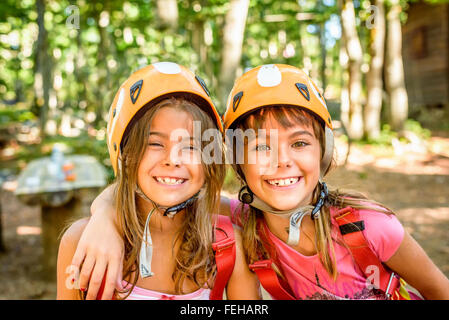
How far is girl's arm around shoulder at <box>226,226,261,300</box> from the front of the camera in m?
1.90

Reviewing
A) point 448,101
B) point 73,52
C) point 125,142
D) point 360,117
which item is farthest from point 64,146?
point 73,52

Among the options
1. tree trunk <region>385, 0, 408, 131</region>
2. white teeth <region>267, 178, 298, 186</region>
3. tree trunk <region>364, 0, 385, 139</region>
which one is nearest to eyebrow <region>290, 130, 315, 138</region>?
white teeth <region>267, 178, 298, 186</region>

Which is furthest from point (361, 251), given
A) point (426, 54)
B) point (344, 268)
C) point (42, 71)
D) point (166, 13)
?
point (426, 54)

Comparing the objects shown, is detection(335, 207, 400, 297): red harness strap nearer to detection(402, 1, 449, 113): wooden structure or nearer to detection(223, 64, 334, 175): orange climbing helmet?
detection(223, 64, 334, 175): orange climbing helmet

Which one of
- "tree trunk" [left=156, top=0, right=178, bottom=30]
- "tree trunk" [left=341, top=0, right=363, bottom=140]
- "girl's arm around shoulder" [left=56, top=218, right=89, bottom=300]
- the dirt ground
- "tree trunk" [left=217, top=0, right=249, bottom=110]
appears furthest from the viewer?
"tree trunk" [left=341, top=0, right=363, bottom=140]

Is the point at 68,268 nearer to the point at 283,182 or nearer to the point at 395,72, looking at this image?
the point at 283,182

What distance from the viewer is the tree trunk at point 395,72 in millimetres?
10891

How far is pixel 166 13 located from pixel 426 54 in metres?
14.8

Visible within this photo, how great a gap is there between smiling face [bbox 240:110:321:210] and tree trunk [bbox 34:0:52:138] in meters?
12.7

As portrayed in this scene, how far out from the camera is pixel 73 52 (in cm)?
3164

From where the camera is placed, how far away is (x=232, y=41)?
6.26 m

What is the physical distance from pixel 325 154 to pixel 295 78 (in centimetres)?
46

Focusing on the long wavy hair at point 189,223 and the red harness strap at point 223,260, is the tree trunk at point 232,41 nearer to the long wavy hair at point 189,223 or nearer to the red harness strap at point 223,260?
the long wavy hair at point 189,223
